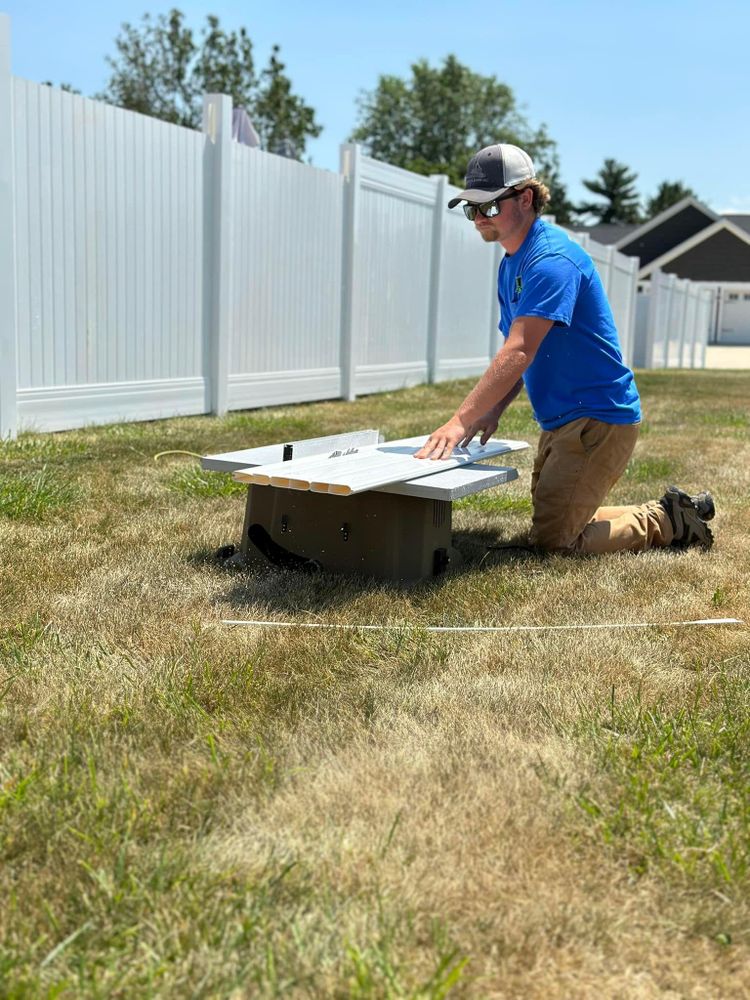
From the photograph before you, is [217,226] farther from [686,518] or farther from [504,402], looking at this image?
[686,518]

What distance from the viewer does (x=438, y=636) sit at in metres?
3.28

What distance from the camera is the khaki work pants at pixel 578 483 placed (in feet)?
14.3

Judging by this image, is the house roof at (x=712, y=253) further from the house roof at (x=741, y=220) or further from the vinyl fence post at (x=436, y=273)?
the vinyl fence post at (x=436, y=273)

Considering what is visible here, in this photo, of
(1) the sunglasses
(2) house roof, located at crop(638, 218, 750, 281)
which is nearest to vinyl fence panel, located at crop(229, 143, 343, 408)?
(1) the sunglasses

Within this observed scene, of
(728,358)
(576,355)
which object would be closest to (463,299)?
(576,355)

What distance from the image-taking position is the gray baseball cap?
3979mm

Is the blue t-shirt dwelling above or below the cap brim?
below

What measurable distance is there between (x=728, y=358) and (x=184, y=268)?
34.1m

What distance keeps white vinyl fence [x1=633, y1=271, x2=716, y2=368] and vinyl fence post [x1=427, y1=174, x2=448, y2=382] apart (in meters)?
15.6

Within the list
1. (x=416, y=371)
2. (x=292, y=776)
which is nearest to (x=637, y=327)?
(x=416, y=371)

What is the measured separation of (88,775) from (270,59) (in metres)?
51.7

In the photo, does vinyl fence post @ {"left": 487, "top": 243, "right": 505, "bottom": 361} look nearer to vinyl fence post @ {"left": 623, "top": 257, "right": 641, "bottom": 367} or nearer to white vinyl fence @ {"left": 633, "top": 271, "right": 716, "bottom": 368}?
vinyl fence post @ {"left": 623, "top": 257, "right": 641, "bottom": 367}

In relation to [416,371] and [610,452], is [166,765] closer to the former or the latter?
[610,452]

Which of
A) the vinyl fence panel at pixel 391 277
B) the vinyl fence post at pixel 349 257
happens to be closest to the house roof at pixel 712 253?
the vinyl fence panel at pixel 391 277
